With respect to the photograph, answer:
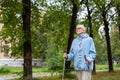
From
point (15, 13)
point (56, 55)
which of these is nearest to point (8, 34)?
point (15, 13)

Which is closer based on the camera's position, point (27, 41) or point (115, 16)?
point (27, 41)

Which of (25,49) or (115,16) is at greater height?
(115,16)

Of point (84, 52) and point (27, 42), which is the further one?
point (27, 42)

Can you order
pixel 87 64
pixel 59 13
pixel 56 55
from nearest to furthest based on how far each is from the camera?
pixel 87 64 → pixel 59 13 → pixel 56 55

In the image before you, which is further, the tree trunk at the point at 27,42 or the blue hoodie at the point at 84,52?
the tree trunk at the point at 27,42

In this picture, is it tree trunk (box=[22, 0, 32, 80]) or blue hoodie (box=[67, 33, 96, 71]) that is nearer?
blue hoodie (box=[67, 33, 96, 71])

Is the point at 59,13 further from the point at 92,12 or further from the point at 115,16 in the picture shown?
the point at 115,16

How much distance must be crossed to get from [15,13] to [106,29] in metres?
15.8

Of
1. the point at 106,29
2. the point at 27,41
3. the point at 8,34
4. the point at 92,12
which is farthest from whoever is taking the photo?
the point at 106,29

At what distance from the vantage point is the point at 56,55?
5716 cm

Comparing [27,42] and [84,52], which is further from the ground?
[27,42]

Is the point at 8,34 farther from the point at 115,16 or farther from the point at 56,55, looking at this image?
the point at 56,55

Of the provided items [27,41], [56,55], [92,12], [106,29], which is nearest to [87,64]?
[27,41]

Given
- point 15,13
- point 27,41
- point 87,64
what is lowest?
point 87,64
